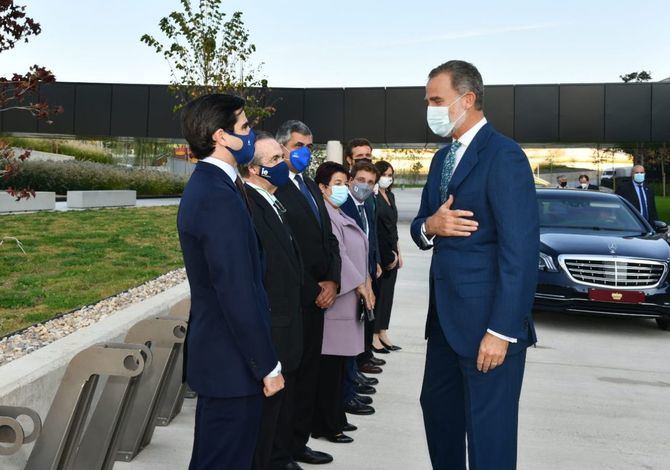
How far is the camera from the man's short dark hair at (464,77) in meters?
3.37

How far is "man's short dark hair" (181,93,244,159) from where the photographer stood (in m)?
3.12

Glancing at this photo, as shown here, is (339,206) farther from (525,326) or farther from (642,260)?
(642,260)

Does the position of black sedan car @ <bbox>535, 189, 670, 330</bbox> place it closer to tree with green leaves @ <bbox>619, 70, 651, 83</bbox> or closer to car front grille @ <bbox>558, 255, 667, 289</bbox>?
car front grille @ <bbox>558, 255, 667, 289</bbox>

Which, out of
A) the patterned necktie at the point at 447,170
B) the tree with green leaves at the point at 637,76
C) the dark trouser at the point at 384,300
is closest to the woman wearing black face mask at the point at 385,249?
the dark trouser at the point at 384,300

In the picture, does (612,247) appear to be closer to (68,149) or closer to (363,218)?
(363,218)

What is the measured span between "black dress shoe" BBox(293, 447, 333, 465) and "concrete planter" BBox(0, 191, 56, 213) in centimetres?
1782

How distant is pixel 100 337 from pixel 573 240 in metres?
6.23

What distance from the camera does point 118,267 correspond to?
35.3ft

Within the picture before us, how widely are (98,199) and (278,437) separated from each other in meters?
23.9

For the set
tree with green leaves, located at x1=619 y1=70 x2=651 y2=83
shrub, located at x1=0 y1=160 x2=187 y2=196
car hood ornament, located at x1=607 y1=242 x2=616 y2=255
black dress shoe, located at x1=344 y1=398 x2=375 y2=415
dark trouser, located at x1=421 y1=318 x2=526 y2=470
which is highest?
tree with green leaves, located at x1=619 y1=70 x2=651 y2=83

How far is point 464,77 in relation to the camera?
337 cm

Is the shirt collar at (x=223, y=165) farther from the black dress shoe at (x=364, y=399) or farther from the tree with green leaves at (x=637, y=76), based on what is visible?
the tree with green leaves at (x=637, y=76)

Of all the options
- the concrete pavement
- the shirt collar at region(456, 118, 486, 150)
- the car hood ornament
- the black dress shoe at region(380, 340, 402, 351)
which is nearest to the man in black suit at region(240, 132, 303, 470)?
the shirt collar at region(456, 118, 486, 150)

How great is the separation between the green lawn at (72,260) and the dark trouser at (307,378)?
2779 millimetres
